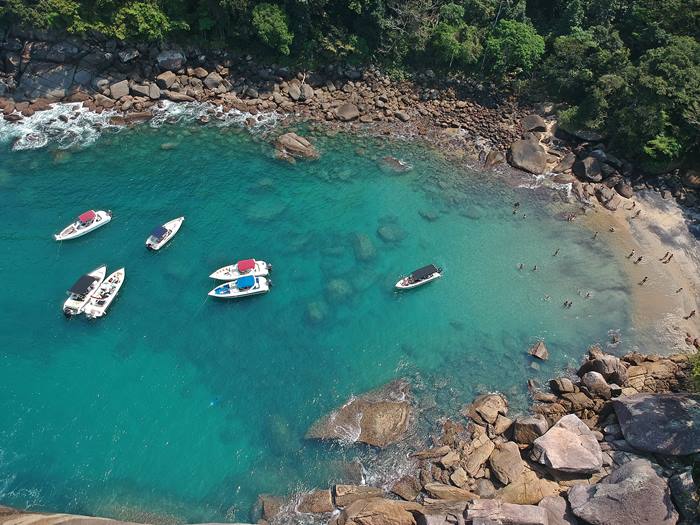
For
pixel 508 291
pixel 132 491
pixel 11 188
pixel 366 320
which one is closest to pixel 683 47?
pixel 508 291

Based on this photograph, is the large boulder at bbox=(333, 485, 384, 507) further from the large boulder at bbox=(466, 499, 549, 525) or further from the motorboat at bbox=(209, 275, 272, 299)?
the motorboat at bbox=(209, 275, 272, 299)

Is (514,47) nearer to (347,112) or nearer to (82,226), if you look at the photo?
(347,112)

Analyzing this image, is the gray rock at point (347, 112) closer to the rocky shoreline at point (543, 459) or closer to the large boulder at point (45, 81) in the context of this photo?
the large boulder at point (45, 81)

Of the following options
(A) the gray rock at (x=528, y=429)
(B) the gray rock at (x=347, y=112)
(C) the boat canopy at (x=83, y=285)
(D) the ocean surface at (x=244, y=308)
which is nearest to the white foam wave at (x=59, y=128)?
(D) the ocean surface at (x=244, y=308)

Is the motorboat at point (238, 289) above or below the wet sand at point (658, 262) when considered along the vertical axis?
below

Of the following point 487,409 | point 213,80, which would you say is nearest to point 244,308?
point 487,409

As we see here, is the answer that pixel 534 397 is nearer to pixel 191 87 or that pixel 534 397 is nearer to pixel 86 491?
pixel 86 491

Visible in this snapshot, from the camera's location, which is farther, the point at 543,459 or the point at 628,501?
the point at 543,459
